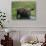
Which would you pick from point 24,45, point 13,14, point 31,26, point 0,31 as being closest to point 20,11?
point 13,14

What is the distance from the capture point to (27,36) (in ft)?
13.6

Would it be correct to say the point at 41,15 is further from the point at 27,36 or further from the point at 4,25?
the point at 4,25

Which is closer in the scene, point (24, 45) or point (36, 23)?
point (24, 45)

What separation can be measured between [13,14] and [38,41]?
1028 mm

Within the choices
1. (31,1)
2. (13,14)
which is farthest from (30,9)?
(13,14)

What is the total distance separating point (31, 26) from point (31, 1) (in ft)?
2.30

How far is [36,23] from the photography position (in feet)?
14.1

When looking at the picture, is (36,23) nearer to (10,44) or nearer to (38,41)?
(38,41)

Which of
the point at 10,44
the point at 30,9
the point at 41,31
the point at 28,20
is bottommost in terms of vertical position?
the point at 10,44

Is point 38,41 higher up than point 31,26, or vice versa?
point 31,26

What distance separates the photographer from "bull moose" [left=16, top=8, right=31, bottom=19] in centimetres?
429

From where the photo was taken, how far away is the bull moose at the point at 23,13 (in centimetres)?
429

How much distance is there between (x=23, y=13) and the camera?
430 centimetres

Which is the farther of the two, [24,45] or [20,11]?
[20,11]
